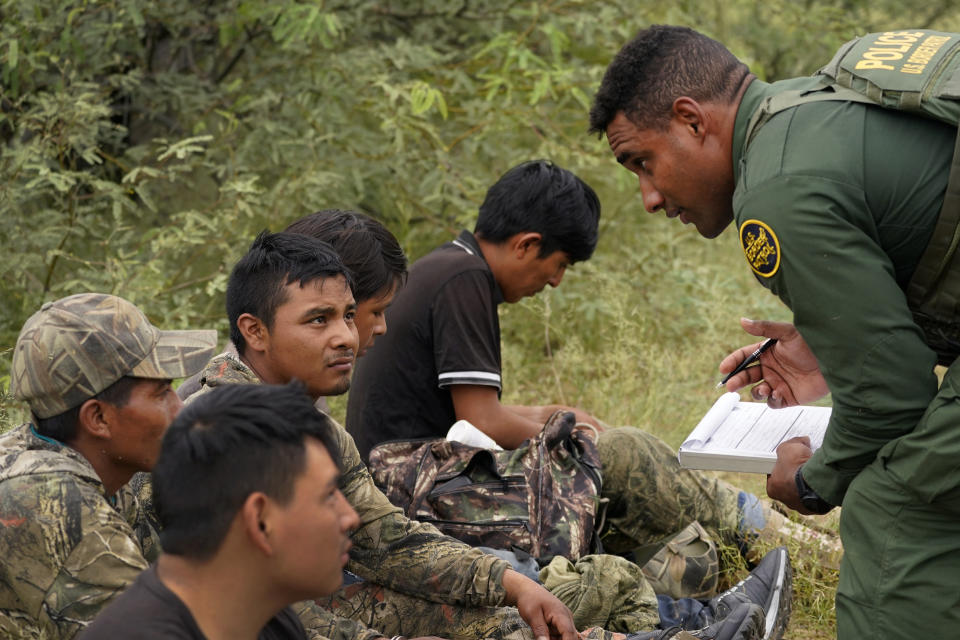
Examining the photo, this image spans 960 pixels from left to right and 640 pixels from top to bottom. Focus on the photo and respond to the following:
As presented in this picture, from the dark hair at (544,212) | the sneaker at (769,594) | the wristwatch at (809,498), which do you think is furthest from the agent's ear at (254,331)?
the sneaker at (769,594)

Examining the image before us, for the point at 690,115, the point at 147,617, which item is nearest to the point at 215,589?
the point at 147,617

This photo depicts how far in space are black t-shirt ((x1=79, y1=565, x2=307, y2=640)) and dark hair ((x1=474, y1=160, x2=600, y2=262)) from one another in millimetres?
2288

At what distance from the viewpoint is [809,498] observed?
2377mm

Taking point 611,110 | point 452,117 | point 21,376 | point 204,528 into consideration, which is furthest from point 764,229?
point 452,117

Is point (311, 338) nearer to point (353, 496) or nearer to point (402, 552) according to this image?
point (353, 496)

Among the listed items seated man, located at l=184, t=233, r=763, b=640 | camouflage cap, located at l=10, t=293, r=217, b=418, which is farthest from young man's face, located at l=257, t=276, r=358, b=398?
camouflage cap, located at l=10, t=293, r=217, b=418

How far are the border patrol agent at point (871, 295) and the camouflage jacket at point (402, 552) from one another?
87 cm

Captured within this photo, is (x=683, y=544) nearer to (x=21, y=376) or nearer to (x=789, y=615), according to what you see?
(x=789, y=615)

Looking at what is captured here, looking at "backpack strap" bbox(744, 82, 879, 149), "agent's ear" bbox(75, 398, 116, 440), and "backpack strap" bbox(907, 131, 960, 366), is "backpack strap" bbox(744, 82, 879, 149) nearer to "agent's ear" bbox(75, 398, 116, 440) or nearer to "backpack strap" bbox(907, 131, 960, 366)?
"backpack strap" bbox(907, 131, 960, 366)

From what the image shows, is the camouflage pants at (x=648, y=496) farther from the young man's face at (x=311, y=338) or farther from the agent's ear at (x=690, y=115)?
the agent's ear at (x=690, y=115)

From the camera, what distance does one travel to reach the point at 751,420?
9.68 ft

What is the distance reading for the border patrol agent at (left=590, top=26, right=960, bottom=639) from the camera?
79.9 inches

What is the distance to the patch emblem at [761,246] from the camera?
6.83ft

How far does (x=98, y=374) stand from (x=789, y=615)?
2.16m
